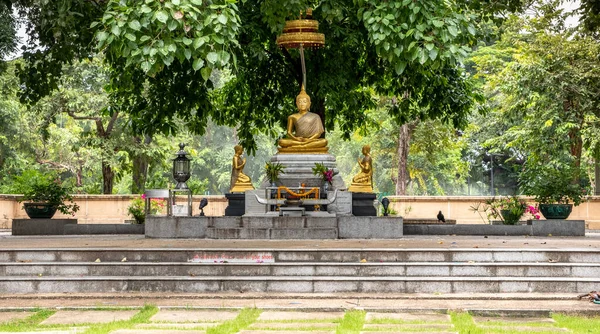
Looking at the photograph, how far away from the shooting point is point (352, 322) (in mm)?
8922

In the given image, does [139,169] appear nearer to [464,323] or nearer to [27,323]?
[27,323]

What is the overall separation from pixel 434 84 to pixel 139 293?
44.6ft

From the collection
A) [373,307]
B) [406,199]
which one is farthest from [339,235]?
[406,199]

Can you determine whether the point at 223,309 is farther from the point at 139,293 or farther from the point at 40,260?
the point at 40,260

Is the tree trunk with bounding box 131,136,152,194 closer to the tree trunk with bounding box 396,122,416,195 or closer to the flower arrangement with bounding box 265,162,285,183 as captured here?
the tree trunk with bounding box 396,122,416,195

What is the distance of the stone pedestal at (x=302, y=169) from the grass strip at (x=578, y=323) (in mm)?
10577

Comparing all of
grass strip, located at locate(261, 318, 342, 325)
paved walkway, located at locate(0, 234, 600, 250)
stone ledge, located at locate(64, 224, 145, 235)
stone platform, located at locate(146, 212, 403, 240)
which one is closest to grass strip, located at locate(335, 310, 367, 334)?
grass strip, located at locate(261, 318, 342, 325)

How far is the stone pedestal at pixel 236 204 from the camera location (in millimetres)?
20375

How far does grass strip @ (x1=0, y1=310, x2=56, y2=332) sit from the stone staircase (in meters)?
1.99

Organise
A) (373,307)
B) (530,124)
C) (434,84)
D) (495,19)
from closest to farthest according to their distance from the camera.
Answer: (373,307) < (495,19) < (434,84) < (530,124)

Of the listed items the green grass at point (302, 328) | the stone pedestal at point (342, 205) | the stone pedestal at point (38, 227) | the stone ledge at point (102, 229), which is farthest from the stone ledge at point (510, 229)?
the green grass at point (302, 328)

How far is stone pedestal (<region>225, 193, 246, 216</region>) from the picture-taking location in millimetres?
20375

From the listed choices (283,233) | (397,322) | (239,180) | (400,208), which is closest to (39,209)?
(239,180)

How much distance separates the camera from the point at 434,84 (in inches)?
912
